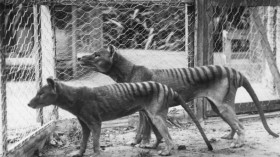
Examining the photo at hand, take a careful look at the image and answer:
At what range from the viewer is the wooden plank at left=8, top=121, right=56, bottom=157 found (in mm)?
4153

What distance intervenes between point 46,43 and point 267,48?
3.61 metres

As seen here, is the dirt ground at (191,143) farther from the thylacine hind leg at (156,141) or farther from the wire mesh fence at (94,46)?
the wire mesh fence at (94,46)

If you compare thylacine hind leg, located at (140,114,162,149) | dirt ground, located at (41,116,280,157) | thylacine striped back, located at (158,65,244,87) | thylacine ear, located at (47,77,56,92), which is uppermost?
thylacine ear, located at (47,77,56,92)

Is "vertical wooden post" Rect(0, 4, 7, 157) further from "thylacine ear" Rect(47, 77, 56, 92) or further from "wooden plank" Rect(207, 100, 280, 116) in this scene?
"wooden plank" Rect(207, 100, 280, 116)

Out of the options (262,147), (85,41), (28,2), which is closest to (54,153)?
(28,2)

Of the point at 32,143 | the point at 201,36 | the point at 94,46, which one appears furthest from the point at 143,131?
the point at 94,46

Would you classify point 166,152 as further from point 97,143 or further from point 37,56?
point 37,56

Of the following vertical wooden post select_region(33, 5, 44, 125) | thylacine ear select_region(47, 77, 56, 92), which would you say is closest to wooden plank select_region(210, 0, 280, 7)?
vertical wooden post select_region(33, 5, 44, 125)

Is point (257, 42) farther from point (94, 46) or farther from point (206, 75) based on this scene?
point (206, 75)

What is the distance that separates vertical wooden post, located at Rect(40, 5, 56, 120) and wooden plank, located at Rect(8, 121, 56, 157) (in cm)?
50

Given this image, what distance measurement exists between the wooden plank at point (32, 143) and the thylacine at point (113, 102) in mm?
497

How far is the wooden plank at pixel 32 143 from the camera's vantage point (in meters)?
4.15

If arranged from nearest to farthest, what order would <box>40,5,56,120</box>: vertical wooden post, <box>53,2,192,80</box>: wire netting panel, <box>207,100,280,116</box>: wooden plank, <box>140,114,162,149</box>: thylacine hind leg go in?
<box>140,114,162,149</box>: thylacine hind leg
<box>40,5,56,120</box>: vertical wooden post
<box>207,100,280,116</box>: wooden plank
<box>53,2,192,80</box>: wire netting panel

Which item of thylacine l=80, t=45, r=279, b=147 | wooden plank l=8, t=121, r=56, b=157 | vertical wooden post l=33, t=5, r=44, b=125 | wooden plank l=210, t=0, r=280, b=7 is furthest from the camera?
wooden plank l=210, t=0, r=280, b=7
